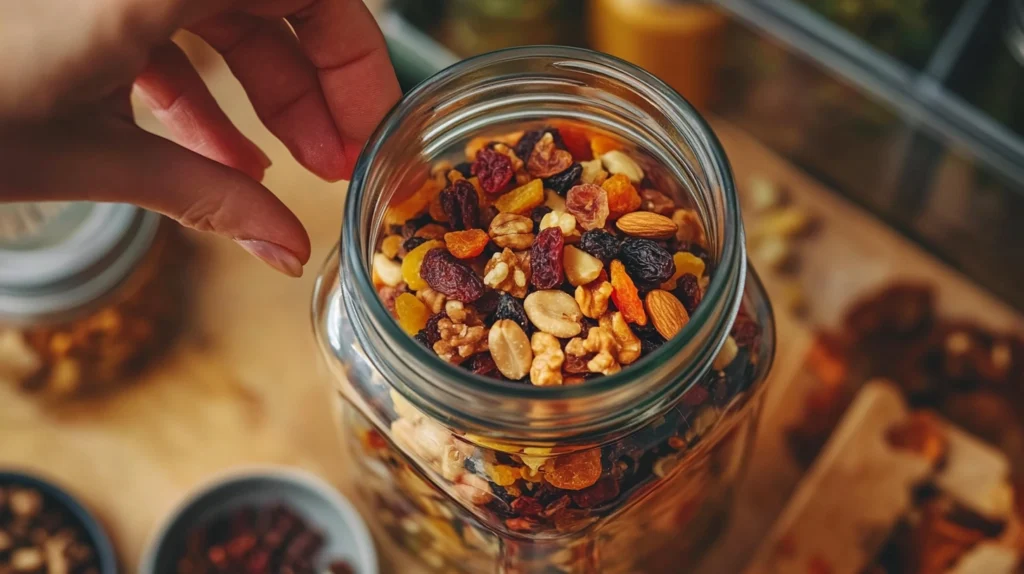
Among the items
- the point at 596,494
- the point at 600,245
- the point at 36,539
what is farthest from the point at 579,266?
the point at 36,539

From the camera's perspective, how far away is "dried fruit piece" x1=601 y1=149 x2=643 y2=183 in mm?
600

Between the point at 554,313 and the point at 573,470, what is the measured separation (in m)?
0.09

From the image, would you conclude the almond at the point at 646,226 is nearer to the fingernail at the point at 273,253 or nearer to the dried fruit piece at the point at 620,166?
the dried fruit piece at the point at 620,166

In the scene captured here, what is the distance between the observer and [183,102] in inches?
25.9

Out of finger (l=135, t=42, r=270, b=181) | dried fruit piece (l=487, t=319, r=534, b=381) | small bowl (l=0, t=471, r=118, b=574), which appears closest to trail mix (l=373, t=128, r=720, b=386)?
dried fruit piece (l=487, t=319, r=534, b=381)

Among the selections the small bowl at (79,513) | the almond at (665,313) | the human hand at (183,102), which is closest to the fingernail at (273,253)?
the human hand at (183,102)

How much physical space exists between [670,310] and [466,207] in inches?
5.2

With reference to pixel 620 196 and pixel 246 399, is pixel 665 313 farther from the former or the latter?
pixel 246 399

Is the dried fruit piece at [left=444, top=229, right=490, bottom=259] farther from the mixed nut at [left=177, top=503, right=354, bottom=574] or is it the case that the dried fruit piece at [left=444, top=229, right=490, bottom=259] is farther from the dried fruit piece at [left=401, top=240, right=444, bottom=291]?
the mixed nut at [left=177, top=503, right=354, bottom=574]

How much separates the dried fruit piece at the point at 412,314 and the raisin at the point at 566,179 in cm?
11

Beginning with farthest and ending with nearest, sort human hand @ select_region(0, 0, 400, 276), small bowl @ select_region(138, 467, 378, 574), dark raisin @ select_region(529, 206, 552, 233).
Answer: small bowl @ select_region(138, 467, 378, 574) < dark raisin @ select_region(529, 206, 552, 233) < human hand @ select_region(0, 0, 400, 276)

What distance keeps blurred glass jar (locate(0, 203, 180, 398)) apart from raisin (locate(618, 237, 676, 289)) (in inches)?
19.1

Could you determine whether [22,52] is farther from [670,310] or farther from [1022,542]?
[1022,542]

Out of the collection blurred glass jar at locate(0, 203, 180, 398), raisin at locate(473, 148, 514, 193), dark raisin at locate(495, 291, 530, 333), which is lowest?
blurred glass jar at locate(0, 203, 180, 398)
